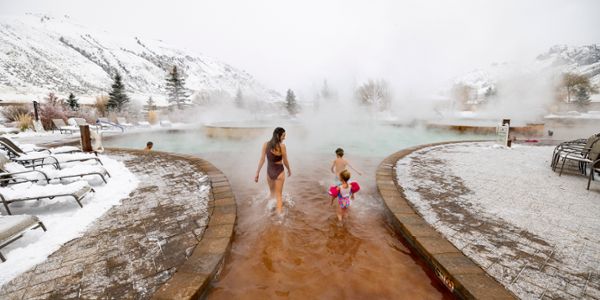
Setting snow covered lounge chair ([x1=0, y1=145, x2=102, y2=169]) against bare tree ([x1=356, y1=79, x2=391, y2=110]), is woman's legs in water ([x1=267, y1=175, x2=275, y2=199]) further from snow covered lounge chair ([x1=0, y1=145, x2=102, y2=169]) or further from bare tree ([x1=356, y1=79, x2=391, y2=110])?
bare tree ([x1=356, y1=79, x2=391, y2=110])

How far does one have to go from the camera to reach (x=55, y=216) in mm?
3445

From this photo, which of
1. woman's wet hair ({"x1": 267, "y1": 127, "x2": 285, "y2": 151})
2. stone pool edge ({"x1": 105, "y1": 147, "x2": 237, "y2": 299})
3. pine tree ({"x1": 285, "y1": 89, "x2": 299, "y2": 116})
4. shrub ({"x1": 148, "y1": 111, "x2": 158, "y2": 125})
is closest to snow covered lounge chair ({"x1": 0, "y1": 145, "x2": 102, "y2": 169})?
stone pool edge ({"x1": 105, "y1": 147, "x2": 237, "y2": 299})

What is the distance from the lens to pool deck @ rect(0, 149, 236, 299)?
218 centimetres

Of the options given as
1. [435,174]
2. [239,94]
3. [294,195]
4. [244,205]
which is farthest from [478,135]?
[239,94]

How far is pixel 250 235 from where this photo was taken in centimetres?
353

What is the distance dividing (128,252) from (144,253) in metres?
0.18

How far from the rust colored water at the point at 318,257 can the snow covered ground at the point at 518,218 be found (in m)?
0.64

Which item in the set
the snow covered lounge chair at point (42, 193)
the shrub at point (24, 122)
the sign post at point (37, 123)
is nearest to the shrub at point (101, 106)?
the shrub at point (24, 122)

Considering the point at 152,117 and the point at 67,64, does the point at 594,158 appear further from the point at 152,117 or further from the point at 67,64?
the point at 67,64

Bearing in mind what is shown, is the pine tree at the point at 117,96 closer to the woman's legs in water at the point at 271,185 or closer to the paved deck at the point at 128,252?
the paved deck at the point at 128,252

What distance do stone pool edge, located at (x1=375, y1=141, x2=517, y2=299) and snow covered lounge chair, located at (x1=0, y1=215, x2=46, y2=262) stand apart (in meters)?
4.20

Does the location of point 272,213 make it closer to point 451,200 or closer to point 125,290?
point 125,290

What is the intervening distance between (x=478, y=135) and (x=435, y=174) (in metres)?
11.6

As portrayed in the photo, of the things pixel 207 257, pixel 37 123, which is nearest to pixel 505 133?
pixel 207 257
